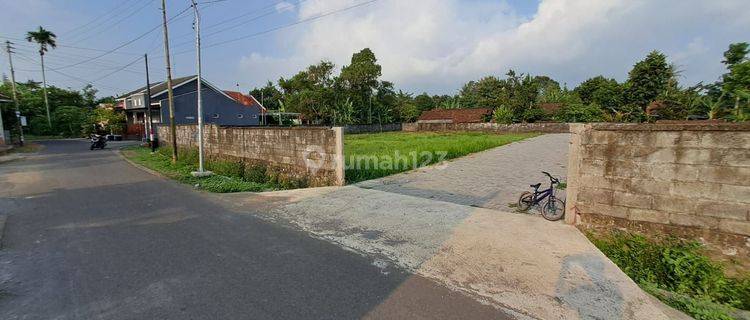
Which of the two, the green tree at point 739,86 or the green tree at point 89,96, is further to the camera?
the green tree at point 89,96

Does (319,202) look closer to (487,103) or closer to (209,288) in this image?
(209,288)

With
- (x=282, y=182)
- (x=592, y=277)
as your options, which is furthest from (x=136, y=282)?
(x=282, y=182)

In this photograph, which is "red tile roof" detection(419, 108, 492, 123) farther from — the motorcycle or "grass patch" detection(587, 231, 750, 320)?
"grass patch" detection(587, 231, 750, 320)

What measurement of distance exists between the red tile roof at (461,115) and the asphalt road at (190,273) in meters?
42.1

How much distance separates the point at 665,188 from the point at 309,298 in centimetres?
482

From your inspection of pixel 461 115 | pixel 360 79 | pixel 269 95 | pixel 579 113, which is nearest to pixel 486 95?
pixel 461 115

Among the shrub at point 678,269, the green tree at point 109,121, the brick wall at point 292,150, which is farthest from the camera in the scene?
the green tree at point 109,121

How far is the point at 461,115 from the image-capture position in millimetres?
46719

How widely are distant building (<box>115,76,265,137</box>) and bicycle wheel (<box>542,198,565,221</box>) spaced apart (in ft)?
100

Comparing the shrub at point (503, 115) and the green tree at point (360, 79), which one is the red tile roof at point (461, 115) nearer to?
the shrub at point (503, 115)

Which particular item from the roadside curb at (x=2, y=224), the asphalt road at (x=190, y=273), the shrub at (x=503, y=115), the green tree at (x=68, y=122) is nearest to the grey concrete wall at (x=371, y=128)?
the shrub at (x=503, y=115)

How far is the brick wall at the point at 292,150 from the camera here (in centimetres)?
902

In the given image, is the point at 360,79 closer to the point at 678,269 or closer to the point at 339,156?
the point at 339,156

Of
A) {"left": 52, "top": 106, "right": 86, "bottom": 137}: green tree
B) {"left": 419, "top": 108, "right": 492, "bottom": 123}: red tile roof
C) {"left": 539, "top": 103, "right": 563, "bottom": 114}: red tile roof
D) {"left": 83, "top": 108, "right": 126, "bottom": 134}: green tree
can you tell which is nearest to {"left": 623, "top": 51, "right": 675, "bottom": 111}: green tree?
{"left": 539, "top": 103, "right": 563, "bottom": 114}: red tile roof
